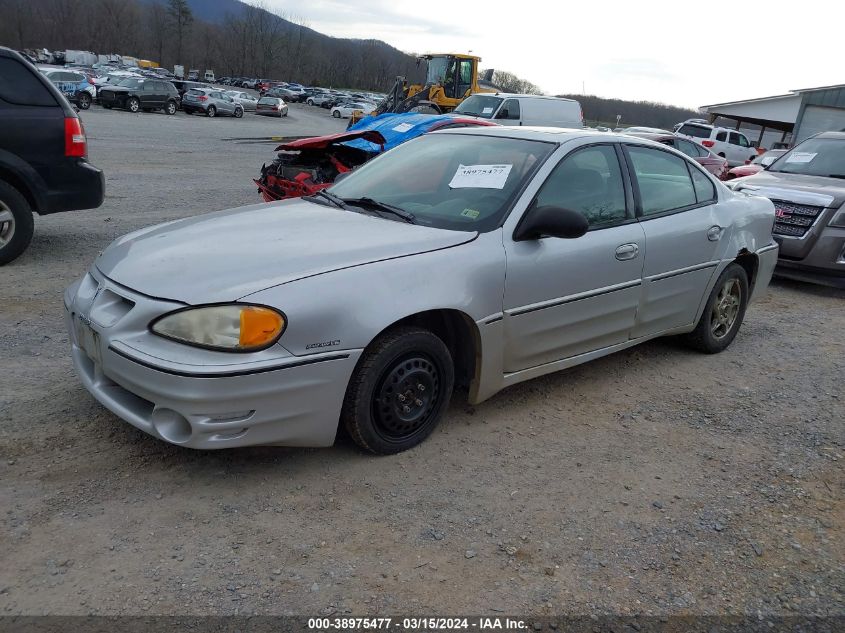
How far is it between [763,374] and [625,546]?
2752mm

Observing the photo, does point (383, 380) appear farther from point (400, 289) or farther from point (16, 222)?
point (16, 222)

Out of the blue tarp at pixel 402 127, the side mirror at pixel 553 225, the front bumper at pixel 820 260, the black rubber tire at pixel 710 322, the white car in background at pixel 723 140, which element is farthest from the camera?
the white car in background at pixel 723 140

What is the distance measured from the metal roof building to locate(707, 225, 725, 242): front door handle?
3522 cm

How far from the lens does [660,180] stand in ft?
15.2

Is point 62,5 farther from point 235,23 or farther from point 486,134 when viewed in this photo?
point 486,134

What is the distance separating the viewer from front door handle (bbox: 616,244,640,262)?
4.14 metres

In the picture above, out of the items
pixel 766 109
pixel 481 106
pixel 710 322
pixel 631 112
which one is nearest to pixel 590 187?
pixel 710 322

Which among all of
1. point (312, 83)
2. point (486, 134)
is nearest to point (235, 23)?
point (312, 83)

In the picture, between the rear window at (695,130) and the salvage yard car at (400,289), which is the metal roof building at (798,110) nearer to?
the rear window at (695,130)

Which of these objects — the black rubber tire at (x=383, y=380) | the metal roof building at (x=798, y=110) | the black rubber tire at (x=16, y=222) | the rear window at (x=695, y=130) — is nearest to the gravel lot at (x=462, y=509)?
the black rubber tire at (x=383, y=380)

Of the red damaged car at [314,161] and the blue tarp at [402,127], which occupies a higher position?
the blue tarp at [402,127]

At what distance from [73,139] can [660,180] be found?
507 cm

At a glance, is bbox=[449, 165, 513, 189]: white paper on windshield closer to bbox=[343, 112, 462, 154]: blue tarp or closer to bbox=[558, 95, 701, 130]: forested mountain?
bbox=[343, 112, 462, 154]: blue tarp

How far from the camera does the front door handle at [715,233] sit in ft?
15.8
